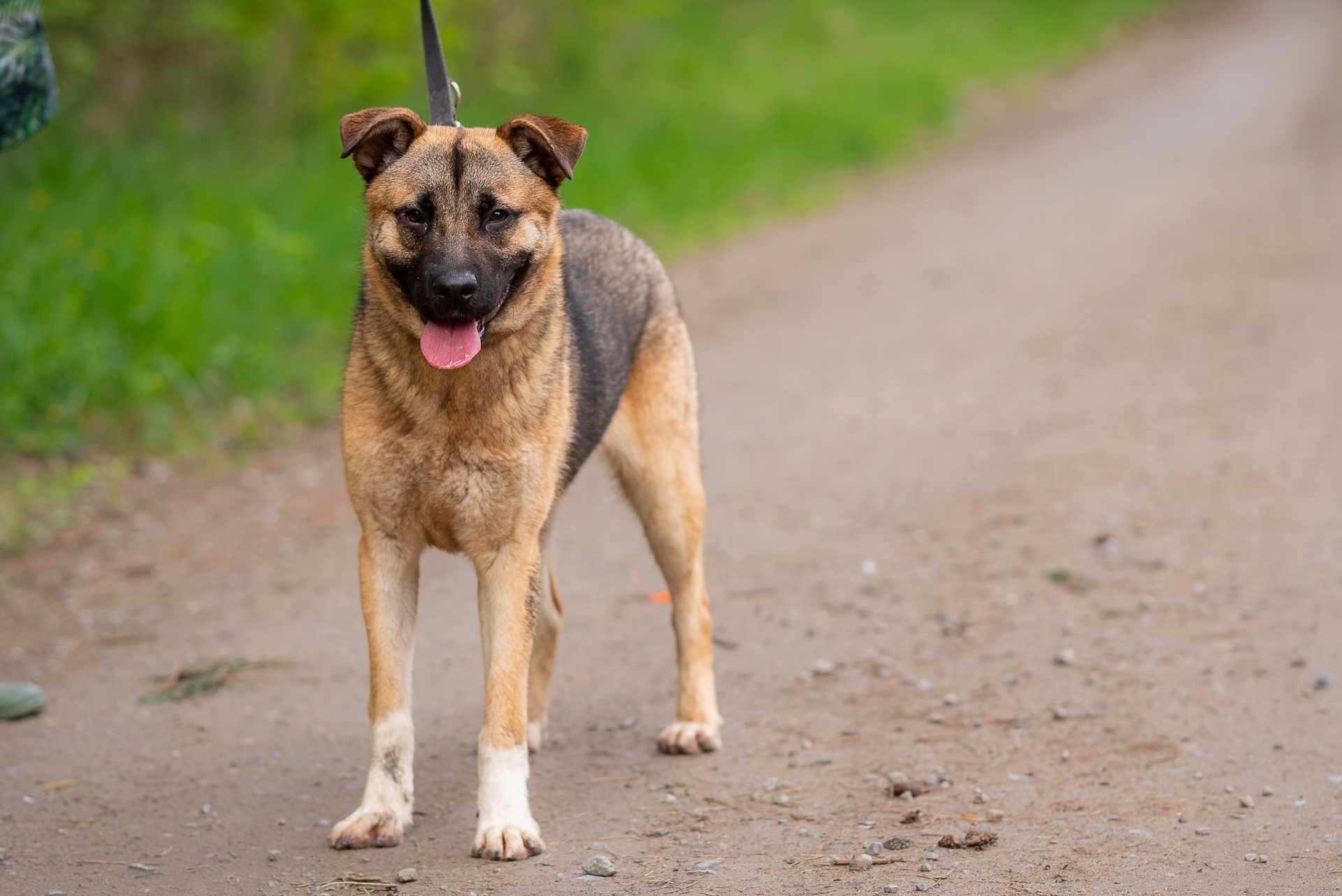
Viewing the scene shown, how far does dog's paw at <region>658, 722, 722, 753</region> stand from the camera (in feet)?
15.5

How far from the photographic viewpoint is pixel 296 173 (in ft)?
35.7

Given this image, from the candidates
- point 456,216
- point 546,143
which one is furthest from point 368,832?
point 546,143

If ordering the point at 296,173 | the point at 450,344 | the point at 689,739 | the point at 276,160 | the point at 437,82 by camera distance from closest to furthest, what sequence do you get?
the point at 450,344 → the point at 437,82 → the point at 689,739 → the point at 296,173 → the point at 276,160

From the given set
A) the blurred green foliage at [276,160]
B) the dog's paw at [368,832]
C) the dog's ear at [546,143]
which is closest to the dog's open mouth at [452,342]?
the dog's ear at [546,143]

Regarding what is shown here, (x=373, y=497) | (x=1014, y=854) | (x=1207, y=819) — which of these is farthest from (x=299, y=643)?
(x=1207, y=819)

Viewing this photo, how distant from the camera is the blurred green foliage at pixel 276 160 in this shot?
7.98 meters

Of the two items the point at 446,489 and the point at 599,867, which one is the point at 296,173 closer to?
the point at 446,489

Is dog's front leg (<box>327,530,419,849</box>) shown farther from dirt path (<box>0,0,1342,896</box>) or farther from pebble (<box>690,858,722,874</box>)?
pebble (<box>690,858,722,874</box>)

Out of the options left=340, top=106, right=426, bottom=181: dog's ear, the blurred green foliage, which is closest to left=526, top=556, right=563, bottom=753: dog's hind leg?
left=340, top=106, right=426, bottom=181: dog's ear

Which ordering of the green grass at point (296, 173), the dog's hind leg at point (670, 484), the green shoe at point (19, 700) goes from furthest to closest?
the green grass at point (296, 173) < the green shoe at point (19, 700) < the dog's hind leg at point (670, 484)

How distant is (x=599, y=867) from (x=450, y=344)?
138 cm

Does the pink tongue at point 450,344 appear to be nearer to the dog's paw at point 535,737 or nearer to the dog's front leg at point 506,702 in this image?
the dog's front leg at point 506,702

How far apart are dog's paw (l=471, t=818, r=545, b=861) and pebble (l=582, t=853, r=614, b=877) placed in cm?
15

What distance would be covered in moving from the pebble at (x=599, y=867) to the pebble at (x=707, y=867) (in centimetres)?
20
